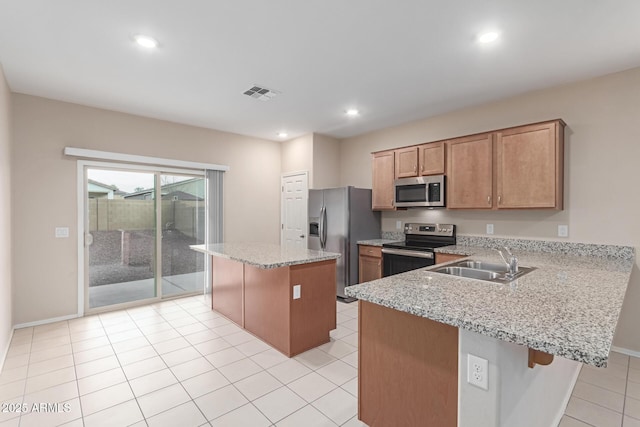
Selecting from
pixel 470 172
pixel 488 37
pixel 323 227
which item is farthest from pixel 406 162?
pixel 488 37

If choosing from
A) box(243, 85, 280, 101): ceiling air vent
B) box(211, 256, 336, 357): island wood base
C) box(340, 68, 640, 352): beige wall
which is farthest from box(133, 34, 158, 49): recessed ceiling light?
box(340, 68, 640, 352): beige wall

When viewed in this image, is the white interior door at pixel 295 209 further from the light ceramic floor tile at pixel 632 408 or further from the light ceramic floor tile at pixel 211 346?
the light ceramic floor tile at pixel 632 408

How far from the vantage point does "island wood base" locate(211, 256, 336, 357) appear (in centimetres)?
283

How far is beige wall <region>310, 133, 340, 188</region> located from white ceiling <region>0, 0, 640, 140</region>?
4.60ft

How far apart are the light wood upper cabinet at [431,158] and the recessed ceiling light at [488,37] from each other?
1.61 metres

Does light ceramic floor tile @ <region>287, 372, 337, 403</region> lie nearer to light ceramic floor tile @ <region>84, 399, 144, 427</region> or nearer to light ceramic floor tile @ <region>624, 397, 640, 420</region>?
light ceramic floor tile @ <region>84, 399, 144, 427</region>

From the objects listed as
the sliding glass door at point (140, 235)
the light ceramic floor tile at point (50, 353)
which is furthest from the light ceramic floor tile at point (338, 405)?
the sliding glass door at point (140, 235)

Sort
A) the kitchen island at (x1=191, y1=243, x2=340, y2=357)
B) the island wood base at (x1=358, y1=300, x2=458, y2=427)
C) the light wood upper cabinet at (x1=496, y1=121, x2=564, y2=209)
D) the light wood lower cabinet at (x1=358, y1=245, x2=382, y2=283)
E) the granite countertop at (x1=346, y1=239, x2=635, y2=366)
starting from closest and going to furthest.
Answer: the granite countertop at (x1=346, y1=239, x2=635, y2=366), the island wood base at (x1=358, y1=300, x2=458, y2=427), the kitchen island at (x1=191, y1=243, x2=340, y2=357), the light wood upper cabinet at (x1=496, y1=121, x2=564, y2=209), the light wood lower cabinet at (x1=358, y1=245, x2=382, y2=283)

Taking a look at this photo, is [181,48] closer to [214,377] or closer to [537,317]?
[214,377]

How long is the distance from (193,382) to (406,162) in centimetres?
357

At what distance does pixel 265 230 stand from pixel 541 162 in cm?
418

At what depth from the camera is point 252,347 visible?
3004 mm

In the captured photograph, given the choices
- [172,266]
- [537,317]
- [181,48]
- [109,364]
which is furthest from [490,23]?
[172,266]

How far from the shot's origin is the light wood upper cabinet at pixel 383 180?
14.8 ft
